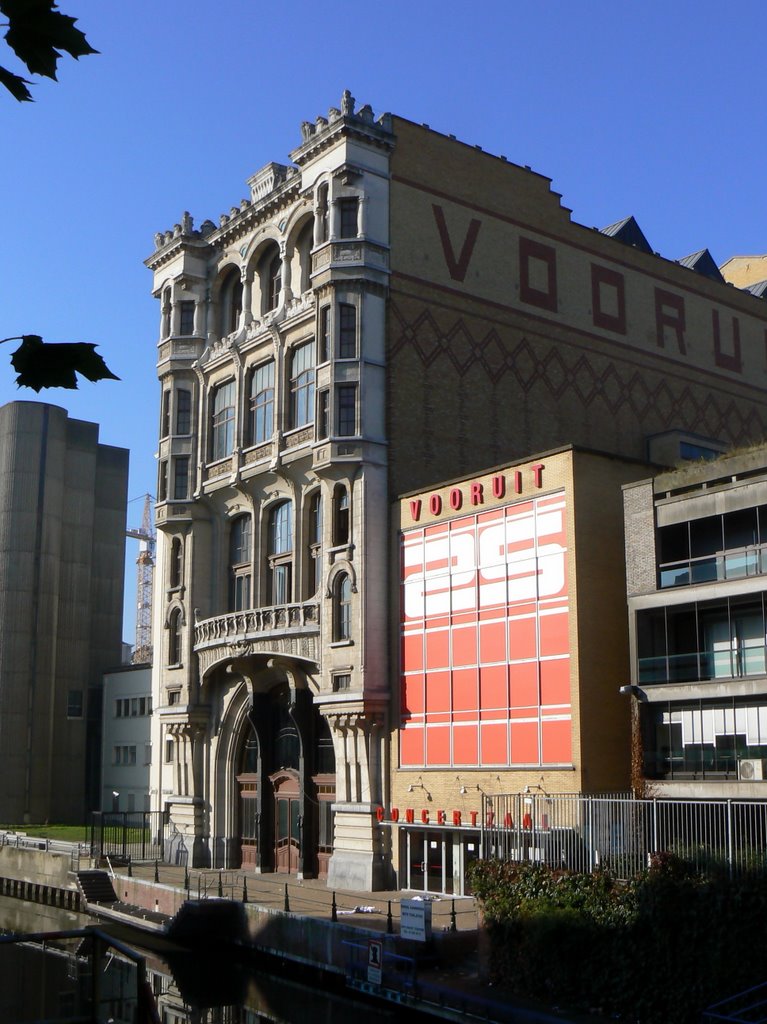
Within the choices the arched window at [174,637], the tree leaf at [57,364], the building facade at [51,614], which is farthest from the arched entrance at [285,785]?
the tree leaf at [57,364]

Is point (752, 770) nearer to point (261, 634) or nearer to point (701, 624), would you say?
point (701, 624)

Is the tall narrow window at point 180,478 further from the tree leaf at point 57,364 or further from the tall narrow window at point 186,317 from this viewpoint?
the tree leaf at point 57,364

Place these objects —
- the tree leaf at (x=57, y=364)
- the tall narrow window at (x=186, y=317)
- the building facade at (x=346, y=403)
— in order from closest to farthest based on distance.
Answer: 1. the tree leaf at (x=57, y=364)
2. the building facade at (x=346, y=403)
3. the tall narrow window at (x=186, y=317)

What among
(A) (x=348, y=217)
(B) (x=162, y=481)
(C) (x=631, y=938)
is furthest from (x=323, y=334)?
(C) (x=631, y=938)

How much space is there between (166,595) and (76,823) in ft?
98.5

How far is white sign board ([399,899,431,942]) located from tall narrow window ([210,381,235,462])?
2959 cm

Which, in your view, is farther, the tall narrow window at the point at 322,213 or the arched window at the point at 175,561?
the arched window at the point at 175,561

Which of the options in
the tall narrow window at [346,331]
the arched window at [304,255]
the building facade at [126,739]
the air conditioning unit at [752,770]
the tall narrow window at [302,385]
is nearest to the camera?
the air conditioning unit at [752,770]

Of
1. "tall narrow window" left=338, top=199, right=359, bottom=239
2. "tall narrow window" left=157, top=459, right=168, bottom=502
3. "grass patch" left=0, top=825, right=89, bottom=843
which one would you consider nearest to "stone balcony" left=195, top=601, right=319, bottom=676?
"tall narrow window" left=157, top=459, right=168, bottom=502

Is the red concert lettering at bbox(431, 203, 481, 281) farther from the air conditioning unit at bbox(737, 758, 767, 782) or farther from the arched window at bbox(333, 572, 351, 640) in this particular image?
the air conditioning unit at bbox(737, 758, 767, 782)

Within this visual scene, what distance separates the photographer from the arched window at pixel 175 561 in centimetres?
6047

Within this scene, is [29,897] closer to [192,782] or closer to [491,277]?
[192,782]

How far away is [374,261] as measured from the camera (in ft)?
166

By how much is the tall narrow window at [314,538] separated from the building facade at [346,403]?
13 cm
